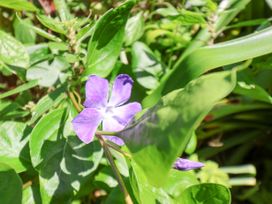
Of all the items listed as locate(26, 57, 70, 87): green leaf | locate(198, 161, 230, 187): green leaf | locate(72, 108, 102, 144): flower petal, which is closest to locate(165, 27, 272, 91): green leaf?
locate(72, 108, 102, 144): flower petal

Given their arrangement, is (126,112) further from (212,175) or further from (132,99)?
(212,175)

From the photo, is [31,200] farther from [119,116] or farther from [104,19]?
[104,19]

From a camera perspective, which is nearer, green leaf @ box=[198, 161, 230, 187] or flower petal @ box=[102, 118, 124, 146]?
flower petal @ box=[102, 118, 124, 146]

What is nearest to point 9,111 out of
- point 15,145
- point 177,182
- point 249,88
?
point 15,145

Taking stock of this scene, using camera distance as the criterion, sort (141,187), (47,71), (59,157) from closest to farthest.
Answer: (141,187) → (59,157) → (47,71)

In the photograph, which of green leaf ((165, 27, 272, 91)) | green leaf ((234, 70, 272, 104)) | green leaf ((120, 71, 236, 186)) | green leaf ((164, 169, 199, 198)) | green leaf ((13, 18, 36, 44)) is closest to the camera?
green leaf ((120, 71, 236, 186))

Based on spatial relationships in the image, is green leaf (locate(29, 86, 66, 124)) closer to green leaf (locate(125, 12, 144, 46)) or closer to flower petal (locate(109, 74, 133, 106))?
flower petal (locate(109, 74, 133, 106))
